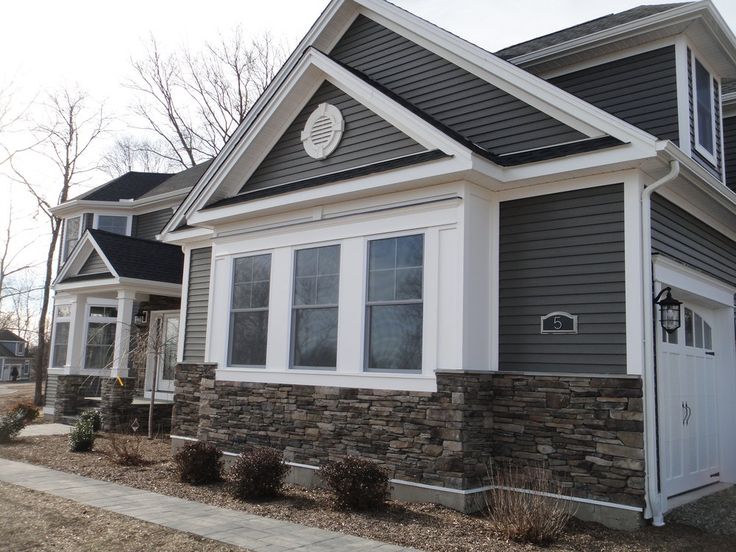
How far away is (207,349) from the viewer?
35.1 feet

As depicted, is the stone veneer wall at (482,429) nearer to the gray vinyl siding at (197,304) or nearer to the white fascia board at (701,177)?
the white fascia board at (701,177)

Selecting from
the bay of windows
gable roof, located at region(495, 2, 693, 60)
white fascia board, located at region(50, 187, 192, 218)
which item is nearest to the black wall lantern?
gable roof, located at region(495, 2, 693, 60)

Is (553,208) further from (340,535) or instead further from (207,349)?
(207,349)

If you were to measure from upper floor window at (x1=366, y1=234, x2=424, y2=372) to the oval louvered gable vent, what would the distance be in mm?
1803

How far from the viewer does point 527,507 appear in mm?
6516

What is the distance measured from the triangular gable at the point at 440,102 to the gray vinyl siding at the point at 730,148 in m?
4.71

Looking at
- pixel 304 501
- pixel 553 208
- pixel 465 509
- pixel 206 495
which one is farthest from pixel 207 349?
pixel 553 208

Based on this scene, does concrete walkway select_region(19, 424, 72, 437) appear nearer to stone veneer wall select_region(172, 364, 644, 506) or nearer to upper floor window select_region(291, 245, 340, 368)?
stone veneer wall select_region(172, 364, 644, 506)

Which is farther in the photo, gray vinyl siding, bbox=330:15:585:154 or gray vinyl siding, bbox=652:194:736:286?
gray vinyl siding, bbox=330:15:585:154

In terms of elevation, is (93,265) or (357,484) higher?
(93,265)

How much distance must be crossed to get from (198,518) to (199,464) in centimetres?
192

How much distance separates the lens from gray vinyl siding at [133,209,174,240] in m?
20.1

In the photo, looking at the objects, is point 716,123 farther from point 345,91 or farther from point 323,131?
point 323,131

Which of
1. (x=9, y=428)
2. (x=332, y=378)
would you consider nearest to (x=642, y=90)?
(x=332, y=378)
